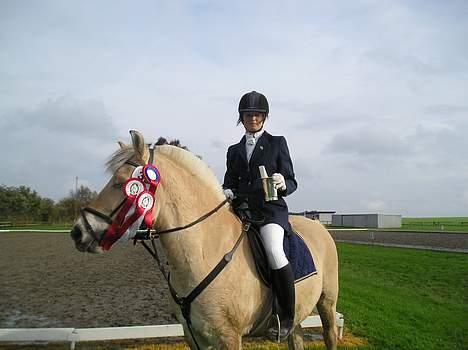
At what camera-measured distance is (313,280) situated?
4051 millimetres

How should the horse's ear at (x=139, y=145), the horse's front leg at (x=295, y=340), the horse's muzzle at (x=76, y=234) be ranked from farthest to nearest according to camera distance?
the horse's front leg at (x=295, y=340), the horse's ear at (x=139, y=145), the horse's muzzle at (x=76, y=234)

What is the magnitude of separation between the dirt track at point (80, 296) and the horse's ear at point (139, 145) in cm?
550

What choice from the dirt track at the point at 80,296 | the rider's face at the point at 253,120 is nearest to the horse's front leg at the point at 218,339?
the dirt track at the point at 80,296

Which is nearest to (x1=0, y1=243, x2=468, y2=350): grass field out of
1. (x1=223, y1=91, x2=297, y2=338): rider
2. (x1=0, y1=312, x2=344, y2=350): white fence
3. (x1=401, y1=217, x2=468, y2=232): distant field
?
(x1=0, y1=312, x2=344, y2=350): white fence

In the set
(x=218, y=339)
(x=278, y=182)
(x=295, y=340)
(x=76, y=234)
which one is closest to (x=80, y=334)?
(x=295, y=340)

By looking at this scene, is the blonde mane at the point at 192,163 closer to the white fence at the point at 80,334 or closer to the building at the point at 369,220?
the white fence at the point at 80,334

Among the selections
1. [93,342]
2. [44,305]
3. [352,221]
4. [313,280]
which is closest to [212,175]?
[313,280]

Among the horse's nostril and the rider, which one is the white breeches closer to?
the rider

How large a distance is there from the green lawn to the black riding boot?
361 centimetres

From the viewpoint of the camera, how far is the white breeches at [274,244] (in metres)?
3.36

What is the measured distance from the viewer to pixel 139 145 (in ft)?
9.37

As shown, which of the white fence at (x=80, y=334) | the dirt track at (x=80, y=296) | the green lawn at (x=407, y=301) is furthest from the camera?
the dirt track at (x=80, y=296)

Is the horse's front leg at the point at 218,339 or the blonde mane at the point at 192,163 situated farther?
the blonde mane at the point at 192,163

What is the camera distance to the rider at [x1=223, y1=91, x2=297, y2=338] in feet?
11.3
